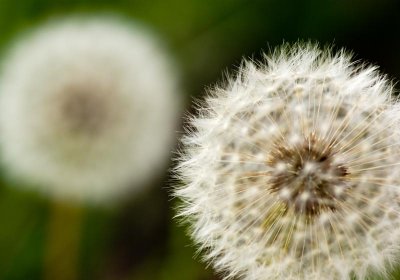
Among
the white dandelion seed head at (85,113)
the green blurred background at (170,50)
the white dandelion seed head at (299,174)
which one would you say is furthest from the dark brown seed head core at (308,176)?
the green blurred background at (170,50)

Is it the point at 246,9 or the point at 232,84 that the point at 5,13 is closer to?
the point at 246,9

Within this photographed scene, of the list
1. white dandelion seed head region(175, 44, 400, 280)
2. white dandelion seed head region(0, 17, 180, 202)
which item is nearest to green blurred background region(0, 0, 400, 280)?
white dandelion seed head region(0, 17, 180, 202)

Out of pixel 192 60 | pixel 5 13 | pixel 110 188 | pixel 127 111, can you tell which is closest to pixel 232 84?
pixel 127 111

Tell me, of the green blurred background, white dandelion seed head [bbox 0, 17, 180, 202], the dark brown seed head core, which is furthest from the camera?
the green blurred background

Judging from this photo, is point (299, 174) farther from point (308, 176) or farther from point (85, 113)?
point (85, 113)

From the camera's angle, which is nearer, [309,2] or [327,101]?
[327,101]

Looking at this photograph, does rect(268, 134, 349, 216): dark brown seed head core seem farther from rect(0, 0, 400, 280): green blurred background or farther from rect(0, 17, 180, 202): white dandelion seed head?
rect(0, 0, 400, 280): green blurred background

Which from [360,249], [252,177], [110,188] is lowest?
[360,249]
